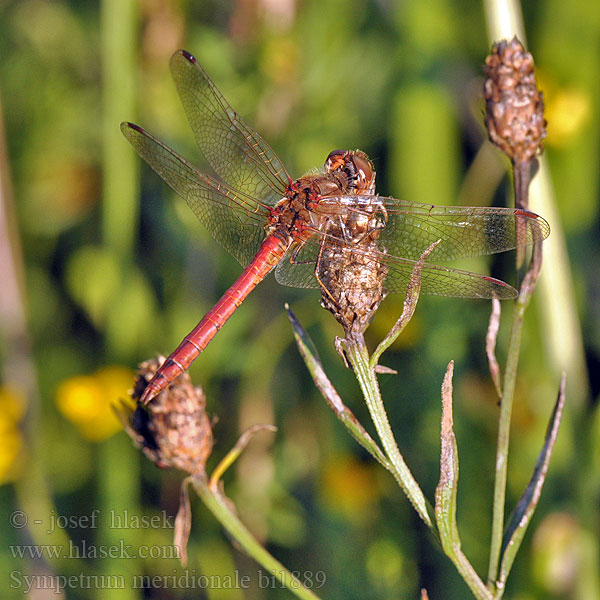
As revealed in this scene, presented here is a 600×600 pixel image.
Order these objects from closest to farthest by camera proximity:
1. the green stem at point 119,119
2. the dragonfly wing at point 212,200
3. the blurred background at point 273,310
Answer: the dragonfly wing at point 212,200 < the blurred background at point 273,310 < the green stem at point 119,119

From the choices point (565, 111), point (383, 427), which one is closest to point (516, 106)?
point (383, 427)

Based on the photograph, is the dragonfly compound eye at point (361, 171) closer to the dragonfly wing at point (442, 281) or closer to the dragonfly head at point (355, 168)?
the dragonfly head at point (355, 168)

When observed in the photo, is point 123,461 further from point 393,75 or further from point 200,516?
point 393,75

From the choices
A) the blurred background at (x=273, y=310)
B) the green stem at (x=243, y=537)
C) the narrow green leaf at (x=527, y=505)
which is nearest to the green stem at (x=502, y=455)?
the narrow green leaf at (x=527, y=505)

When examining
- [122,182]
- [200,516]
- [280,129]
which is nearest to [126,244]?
[122,182]

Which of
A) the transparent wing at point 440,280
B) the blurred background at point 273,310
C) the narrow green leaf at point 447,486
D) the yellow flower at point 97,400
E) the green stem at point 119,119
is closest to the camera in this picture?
the narrow green leaf at point 447,486

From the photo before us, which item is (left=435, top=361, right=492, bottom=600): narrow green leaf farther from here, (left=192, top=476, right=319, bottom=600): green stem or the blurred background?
the blurred background

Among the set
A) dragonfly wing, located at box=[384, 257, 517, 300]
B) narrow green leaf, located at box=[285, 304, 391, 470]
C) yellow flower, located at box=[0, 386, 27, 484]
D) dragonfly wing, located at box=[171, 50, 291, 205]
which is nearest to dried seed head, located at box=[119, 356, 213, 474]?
narrow green leaf, located at box=[285, 304, 391, 470]

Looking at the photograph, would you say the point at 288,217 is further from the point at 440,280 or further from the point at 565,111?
the point at 565,111
